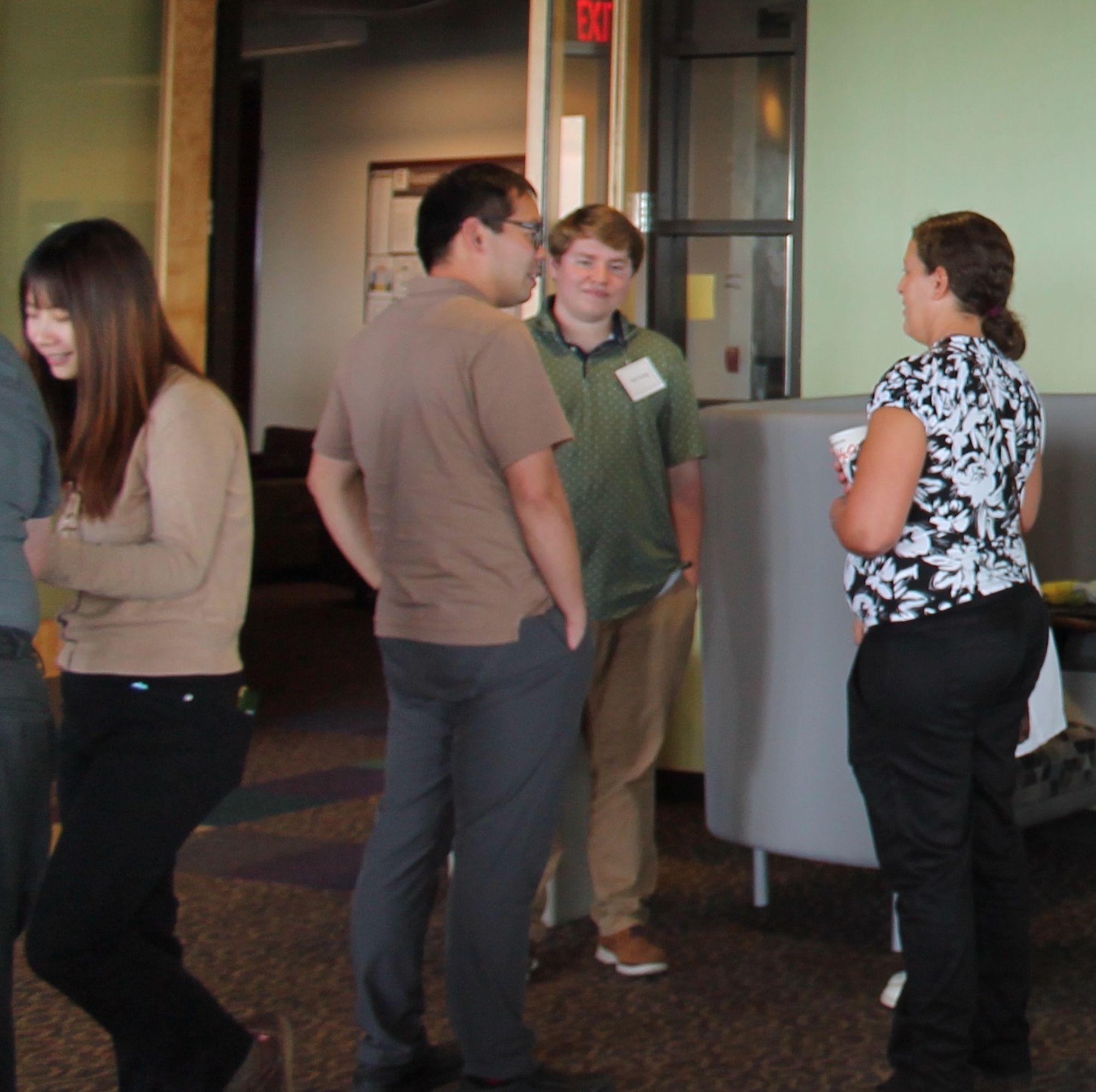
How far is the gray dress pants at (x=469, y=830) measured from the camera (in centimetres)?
236

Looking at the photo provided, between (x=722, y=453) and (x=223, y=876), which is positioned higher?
(x=722, y=453)

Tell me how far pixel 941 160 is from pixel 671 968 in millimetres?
2594

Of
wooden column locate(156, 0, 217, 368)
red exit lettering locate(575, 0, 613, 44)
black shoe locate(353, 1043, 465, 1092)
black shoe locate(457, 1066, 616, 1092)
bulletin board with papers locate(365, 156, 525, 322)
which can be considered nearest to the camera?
black shoe locate(457, 1066, 616, 1092)

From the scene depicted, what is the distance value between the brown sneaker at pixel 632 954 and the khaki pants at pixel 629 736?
0.07ft

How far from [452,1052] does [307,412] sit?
29.0ft

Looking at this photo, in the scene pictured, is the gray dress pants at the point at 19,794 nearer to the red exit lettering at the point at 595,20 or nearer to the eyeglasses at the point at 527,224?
the eyeglasses at the point at 527,224

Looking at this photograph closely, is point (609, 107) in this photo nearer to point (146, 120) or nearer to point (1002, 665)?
point (146, 120)

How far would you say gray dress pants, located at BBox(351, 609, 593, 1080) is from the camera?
2.36m

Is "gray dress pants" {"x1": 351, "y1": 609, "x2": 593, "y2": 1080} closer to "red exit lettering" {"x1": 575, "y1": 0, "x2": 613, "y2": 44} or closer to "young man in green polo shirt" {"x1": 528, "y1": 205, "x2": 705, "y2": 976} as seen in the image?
"young man in green polo shirt" {"x1": 528, "y1": 205, "x2": 705, "y2": 976}

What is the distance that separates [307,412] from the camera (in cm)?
1123

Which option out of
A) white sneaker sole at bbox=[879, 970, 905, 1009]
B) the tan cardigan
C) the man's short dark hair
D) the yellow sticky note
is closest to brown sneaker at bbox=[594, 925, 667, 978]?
white sneaker sole at bbox=[879, 970, 905, 1009]

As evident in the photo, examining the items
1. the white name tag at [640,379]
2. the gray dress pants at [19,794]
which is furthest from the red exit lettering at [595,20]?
the gray dress pants at [19,794]

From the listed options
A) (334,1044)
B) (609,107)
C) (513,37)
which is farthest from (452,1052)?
(513,37)

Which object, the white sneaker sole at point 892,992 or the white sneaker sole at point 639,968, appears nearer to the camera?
the white sneaker sole at point 892,992
